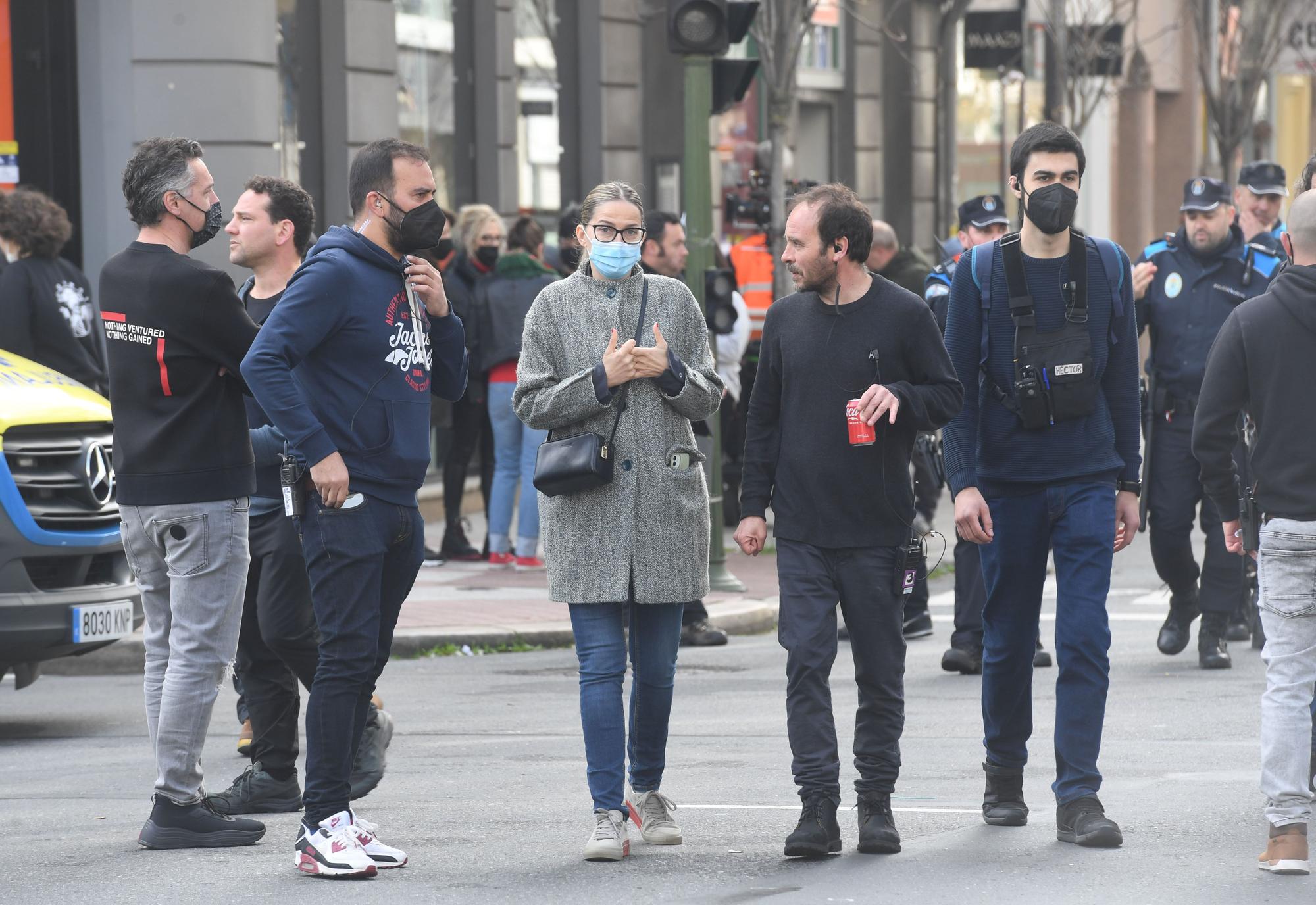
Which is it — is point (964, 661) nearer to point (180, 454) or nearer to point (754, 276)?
point (180, 454)

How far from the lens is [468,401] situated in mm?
13914

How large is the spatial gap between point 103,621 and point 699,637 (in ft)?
12.0

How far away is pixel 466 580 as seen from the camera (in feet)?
43.3

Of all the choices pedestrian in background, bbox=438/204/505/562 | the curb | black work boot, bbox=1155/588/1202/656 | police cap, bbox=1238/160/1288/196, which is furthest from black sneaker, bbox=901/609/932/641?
pedestrian in background, bbox=438/204/505/562

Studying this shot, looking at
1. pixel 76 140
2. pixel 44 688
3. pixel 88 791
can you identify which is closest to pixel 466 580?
pixel 44 688

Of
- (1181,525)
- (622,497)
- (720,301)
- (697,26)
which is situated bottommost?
(1181,525)

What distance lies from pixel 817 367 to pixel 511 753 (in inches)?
102

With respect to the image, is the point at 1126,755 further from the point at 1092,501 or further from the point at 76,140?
the point at 76,140

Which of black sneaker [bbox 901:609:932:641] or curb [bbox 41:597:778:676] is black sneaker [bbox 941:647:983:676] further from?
curb [bbox 41:597:778:676]

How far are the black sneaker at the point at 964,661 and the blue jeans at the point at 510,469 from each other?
3911 millimetres

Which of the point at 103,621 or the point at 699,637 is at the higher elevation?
the point at 103,621

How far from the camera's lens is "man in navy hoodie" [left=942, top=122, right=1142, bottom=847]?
617 cm

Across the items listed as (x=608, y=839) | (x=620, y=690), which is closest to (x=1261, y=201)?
(x=620, y=690)

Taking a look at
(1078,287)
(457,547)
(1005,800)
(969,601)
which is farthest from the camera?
(457,547)
